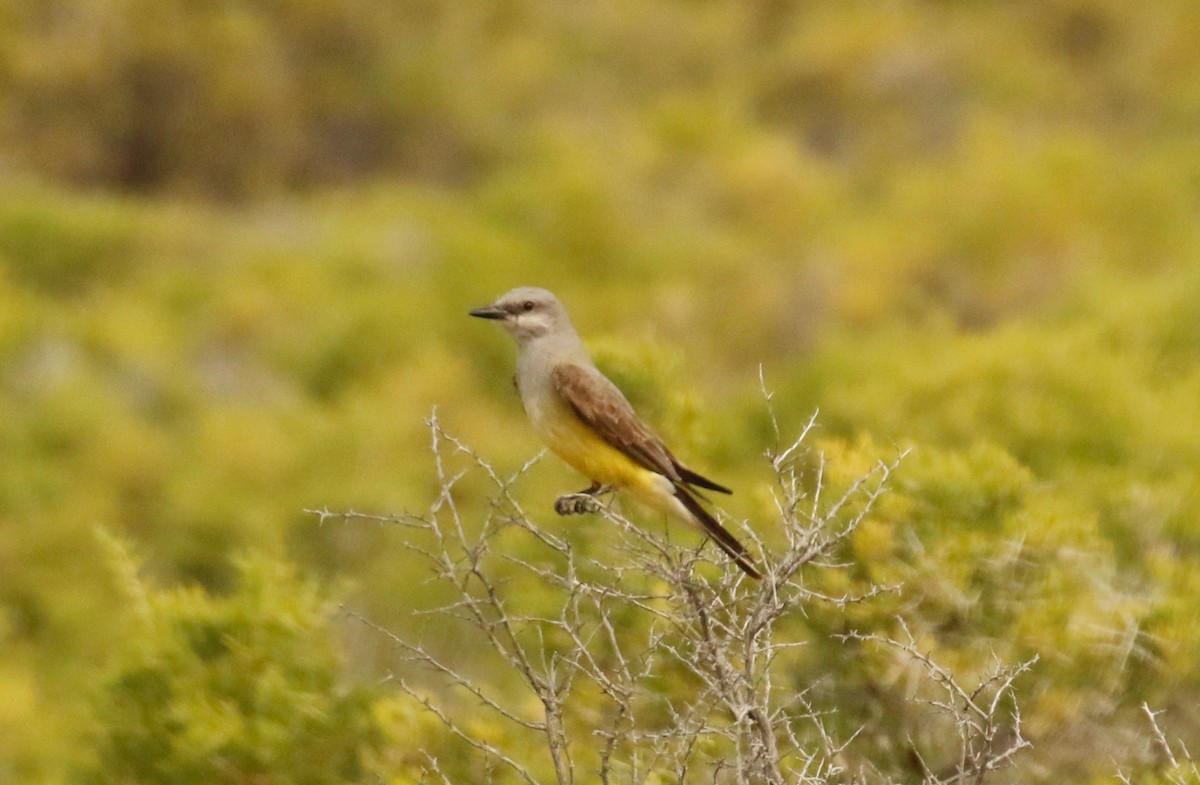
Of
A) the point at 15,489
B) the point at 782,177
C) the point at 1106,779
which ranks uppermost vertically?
the point at 782,177

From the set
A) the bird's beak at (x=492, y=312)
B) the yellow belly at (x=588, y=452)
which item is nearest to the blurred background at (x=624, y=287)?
the yellow belly at (x=588, y=452)

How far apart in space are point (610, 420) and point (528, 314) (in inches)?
18.2

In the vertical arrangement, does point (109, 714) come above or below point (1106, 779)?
above

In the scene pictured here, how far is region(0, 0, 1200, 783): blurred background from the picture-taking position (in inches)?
270

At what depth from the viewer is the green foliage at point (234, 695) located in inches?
273

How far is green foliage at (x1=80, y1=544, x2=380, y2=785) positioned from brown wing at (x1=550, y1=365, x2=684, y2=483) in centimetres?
183

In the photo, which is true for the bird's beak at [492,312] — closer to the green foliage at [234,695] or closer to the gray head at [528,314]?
the gray head at [528,314]

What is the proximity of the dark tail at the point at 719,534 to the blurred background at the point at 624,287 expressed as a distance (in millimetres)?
869

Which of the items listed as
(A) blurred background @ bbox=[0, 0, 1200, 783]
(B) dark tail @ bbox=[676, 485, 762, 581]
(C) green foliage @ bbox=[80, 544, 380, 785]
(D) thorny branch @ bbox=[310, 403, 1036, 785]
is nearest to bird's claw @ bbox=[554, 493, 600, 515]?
(D) thorny branch @ bbox=[310, 403, 1036, 785]

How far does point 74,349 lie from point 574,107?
16.7m

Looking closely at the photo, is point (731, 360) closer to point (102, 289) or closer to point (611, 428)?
point (102, 289)

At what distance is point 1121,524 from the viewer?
7.86 m

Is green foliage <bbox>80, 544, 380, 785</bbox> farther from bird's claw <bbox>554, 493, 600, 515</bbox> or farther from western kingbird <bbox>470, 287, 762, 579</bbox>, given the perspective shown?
western kingbird <bbox>470, 287, 762, 579</bbox>

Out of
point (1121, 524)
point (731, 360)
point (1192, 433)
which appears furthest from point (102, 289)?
point (1121, 524)
